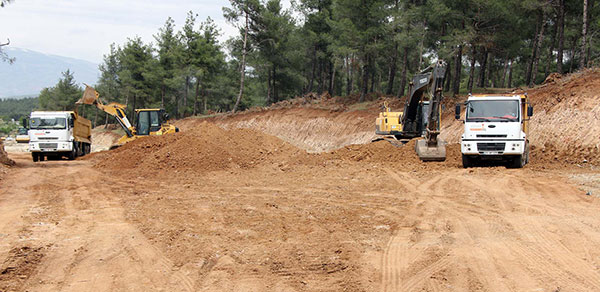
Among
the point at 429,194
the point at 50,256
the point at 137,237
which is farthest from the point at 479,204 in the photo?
the point at 50,256

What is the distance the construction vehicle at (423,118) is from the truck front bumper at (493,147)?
1.31 metres

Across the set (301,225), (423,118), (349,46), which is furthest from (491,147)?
(349,46)

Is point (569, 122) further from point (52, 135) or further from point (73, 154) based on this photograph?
point (52, 135)

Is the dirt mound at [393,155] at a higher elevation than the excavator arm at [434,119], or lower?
lower

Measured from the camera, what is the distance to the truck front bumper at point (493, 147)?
14373 millimetres

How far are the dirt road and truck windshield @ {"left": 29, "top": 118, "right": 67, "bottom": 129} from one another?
10.7m

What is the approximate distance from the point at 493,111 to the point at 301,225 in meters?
9.93

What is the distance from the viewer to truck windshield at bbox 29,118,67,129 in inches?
890

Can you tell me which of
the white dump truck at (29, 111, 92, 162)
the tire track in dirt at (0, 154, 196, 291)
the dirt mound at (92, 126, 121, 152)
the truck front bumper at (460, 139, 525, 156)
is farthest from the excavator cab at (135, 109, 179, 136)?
the dirt mound at (92, 126, 121, 152)

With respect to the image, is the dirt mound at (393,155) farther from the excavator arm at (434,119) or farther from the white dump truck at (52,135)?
the white dump truck at (52,135)

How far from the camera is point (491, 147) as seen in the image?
47.9 ft

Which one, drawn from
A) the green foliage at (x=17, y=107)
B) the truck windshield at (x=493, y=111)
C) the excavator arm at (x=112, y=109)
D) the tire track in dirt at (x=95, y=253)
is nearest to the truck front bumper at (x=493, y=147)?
the truck windshield at (x=493, y=111)

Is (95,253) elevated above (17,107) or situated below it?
below

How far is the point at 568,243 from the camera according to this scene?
679 centimetres
